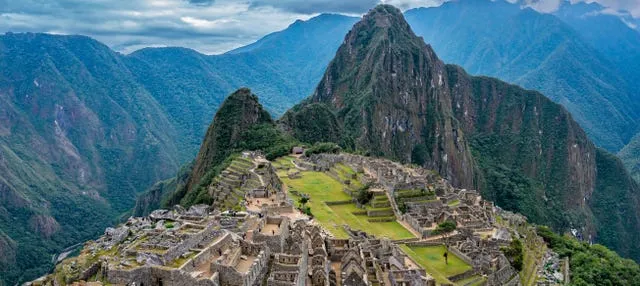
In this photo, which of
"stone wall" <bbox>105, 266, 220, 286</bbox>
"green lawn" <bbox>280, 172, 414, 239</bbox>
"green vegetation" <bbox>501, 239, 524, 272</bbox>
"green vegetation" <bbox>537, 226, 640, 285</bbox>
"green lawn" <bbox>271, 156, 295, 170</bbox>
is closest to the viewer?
"stone wall" <bbox>105, 266, 220, 286</bbox>

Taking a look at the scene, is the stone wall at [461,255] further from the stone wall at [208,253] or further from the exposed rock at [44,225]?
the exposed rock at [44,225]

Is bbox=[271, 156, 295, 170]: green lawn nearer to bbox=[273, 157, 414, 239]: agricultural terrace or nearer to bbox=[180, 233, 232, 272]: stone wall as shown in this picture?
bbox=[273, 157, 414, 239]: agricultural terrace

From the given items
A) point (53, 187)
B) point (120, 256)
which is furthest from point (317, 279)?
point (53, 187)

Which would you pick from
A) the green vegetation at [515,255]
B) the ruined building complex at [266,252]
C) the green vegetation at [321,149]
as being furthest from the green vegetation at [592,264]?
the green vegetation at [321,149]

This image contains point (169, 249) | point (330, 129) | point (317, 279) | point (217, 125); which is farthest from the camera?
point (330, 129)

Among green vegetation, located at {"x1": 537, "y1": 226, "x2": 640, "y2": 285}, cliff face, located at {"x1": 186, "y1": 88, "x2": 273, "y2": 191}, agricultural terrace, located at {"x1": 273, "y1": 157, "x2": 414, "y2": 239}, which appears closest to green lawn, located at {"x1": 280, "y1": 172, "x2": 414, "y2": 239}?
agricultural terrace, located at {"x1": 273, "y1": 157, "x2": 414, "y2": 239}

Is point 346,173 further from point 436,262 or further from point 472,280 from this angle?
point 472,280

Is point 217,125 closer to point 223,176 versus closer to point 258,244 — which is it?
point 223,176

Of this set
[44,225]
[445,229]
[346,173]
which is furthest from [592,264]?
[44,225]
